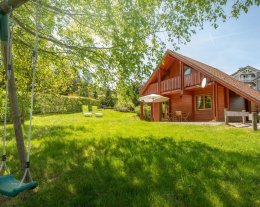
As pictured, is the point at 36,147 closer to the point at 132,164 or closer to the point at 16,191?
the point at 132,164

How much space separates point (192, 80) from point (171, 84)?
2.75 metres

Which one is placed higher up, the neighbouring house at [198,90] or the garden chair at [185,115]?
the neighbouring house at [198,90]

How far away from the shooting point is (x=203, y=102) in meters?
19.5

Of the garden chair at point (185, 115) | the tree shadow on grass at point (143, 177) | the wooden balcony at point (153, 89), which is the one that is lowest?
the tree shadow on grass at point (143, 177)

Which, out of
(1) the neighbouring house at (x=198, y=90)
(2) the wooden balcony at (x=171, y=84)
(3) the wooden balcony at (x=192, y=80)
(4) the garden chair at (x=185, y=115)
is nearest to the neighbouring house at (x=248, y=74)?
(1) the neighbouring house at (x=198, y=90)

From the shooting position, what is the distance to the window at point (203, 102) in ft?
62.7

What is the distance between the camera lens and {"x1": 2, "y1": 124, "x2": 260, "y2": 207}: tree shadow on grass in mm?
3473

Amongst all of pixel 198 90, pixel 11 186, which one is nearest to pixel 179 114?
pixel 198 90

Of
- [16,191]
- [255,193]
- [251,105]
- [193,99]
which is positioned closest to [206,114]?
[193,99]

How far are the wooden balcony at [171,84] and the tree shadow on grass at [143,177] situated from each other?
46.0ft

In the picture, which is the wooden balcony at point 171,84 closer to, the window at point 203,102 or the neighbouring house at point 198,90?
the neighbouring house at point 198,90

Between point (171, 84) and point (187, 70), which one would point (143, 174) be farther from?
point (187, 70)

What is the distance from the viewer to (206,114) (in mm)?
18953

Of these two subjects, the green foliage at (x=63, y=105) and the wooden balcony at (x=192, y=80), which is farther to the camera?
the green foliage at (x=63, y=105)
